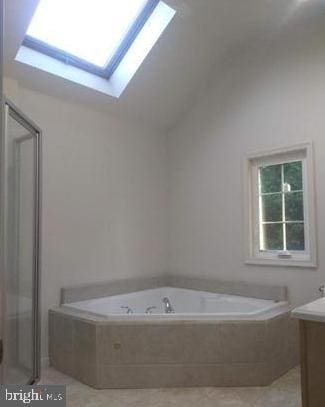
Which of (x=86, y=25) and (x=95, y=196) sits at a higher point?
(x=86, y=25)

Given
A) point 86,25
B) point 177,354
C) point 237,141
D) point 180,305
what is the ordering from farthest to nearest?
1. point 180,305
2. point 237,141
3. point 86,25
4. point 177,354

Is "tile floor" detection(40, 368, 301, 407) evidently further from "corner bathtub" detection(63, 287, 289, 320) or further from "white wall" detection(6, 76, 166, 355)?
"white wall" detection(6, 76, 166, 355)

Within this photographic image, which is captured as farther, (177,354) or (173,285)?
(173,285)

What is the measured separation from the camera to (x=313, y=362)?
1.62 meters

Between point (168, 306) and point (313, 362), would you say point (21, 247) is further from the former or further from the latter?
point (313, 362)

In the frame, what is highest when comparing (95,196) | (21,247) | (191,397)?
(95,196)

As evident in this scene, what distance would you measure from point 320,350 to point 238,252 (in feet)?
6.49

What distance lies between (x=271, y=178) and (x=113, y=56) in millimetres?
1888

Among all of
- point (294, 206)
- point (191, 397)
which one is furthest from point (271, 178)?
point (191, 397)

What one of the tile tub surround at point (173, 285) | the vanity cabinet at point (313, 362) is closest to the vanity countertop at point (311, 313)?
the vanity cabinet at point (313, 362)

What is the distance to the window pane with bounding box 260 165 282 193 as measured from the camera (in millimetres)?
3430

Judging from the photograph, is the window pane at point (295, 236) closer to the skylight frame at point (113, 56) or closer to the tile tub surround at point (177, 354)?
the tile tub surround at point (177, 354)

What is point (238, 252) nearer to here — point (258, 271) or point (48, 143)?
point (258, 271)

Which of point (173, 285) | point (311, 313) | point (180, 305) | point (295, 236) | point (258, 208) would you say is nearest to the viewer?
point (311, 313)
